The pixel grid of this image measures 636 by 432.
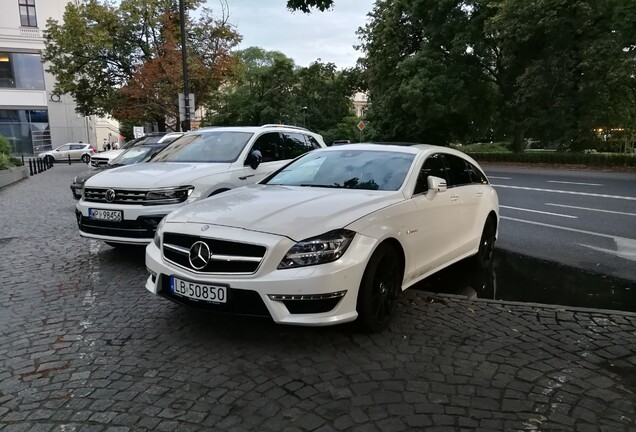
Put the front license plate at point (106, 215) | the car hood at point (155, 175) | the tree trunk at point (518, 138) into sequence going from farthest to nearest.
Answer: the tree trunk at point (518, 138)
the car hood at point (155, 175)
the front license plate at point (106, 215)

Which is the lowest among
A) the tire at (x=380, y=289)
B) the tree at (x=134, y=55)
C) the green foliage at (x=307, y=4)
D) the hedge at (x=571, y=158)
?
the hedge at (x=571, y=158)

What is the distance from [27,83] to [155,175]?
1682 inches

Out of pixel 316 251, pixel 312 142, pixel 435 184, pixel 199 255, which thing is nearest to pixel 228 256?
pixel 199 255

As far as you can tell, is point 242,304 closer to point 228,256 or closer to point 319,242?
point 228,256

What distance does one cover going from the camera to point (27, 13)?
40844 millimetres

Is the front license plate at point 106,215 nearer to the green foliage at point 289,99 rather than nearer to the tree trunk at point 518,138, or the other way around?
the tree trunk at point 518,138

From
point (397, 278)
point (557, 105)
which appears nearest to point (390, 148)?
point (397, 278)

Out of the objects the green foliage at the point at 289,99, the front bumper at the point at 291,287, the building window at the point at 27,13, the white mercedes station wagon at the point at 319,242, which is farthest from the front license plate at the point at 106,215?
the green foliage at the point at 289,99

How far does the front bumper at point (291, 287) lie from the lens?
3572 mm

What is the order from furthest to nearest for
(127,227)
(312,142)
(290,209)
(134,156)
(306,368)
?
(134,156)
(312,142)
(127,227)
(290,209)
(306,368)

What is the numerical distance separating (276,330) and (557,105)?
1063 inches

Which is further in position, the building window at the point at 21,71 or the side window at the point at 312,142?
the building window at the point at 21,71

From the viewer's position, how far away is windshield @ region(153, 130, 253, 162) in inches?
287

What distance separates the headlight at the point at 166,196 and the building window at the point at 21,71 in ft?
139
